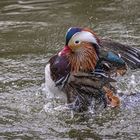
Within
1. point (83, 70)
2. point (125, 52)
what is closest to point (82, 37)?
point (83, 70)

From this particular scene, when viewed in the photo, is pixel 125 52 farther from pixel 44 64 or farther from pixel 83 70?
pixel 44 64

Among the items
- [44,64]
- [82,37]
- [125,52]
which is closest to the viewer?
[82,37]

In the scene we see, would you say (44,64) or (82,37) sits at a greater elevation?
(82,37)

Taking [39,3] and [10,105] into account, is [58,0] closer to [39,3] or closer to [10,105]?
[39,3]

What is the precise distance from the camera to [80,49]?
17.5 ft

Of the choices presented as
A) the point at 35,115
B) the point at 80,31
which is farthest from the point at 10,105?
the point at 80,31

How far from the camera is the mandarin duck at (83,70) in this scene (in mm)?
5312

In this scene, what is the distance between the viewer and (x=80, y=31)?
530cm

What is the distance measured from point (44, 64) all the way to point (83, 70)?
197cm

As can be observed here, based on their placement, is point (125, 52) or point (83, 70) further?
point (125, 52)

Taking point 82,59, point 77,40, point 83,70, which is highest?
point 77,40

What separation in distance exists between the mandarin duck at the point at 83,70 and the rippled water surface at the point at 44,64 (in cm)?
24

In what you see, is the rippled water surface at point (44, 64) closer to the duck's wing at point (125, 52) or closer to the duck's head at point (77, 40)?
the duck's wing at point (125, 52)

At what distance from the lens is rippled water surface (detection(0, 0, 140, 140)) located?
540 cm
